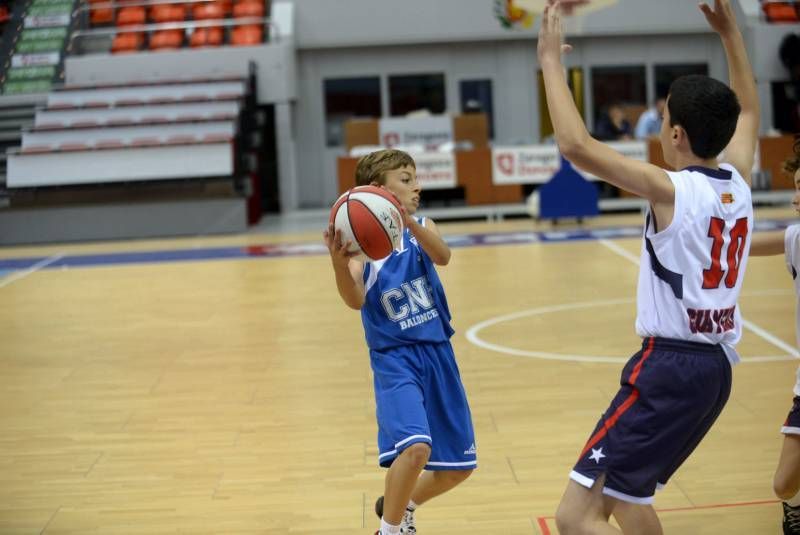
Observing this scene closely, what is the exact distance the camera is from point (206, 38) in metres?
20.7

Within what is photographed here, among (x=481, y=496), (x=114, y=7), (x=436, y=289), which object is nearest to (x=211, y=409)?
(x=481, y=496)

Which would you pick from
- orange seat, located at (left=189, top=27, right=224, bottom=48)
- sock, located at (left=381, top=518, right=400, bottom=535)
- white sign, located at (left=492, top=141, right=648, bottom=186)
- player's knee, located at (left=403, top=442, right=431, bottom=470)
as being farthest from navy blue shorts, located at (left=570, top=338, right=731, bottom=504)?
orange seat, located at (left=189, top=27, right=224, bottom=48)

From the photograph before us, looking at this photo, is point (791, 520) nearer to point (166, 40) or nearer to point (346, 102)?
point (346, 102)

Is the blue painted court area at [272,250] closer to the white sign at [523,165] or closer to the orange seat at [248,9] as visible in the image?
the white sign at [523,165]

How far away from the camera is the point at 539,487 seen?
4.54m

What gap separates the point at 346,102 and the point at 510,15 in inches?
134

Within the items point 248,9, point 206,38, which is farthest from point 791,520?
point 248,9

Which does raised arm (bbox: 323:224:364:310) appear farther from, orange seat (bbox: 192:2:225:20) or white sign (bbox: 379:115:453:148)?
orange seat (bbox: 192:2:225:20)

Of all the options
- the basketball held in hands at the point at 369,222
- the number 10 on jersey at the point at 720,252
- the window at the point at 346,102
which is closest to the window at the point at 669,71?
the window at the point at 346,102

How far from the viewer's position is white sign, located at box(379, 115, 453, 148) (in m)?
18.5

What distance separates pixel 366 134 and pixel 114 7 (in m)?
6.56

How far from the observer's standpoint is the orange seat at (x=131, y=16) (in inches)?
857

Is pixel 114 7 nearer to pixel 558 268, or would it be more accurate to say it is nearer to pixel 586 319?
pixel 558 268

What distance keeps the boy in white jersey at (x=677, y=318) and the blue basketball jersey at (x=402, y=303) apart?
3.01ft
